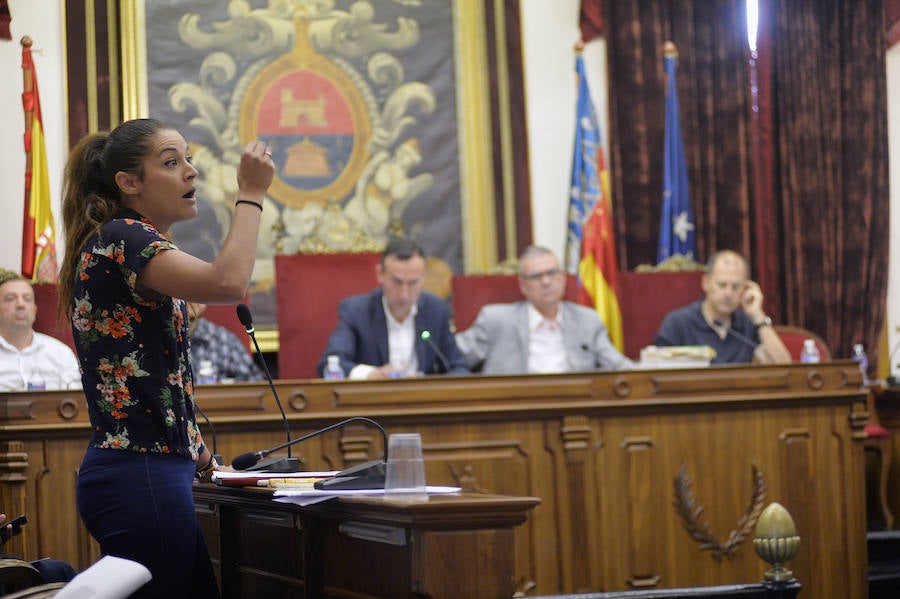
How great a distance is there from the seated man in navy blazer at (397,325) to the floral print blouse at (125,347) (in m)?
2.99

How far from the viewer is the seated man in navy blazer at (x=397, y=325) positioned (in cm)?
504

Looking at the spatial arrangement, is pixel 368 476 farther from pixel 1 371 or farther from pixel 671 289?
pixel 671 289

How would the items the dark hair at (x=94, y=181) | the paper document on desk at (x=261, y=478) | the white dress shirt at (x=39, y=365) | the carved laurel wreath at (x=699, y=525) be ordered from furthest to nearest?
the white dress shirt at (x=39, y=365) < the carved laurel wreath at (x=699, y=525) < the paper document on desk at (x=261, y=478) < the dark hair at (x=94, y=181)

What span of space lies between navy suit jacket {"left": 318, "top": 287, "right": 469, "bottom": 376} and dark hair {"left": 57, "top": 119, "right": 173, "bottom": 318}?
2.88 m

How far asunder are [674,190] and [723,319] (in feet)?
4.05

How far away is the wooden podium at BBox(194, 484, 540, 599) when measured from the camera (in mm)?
1764

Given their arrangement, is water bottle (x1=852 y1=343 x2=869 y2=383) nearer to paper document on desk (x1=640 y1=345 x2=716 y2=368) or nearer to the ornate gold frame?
paper document on desk (x1=640 y1=345 x2=716 y2=368)

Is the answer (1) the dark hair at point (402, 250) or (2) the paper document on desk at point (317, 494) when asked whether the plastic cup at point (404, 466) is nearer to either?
(2) the paper document on desk at point (317, 494)

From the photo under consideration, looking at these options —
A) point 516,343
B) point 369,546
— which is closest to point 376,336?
A: point 516,343

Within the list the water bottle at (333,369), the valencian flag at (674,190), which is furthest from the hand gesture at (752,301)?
the water bottle at (333,369)

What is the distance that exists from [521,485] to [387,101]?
2.98 m

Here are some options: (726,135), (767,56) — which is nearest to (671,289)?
(726,135)

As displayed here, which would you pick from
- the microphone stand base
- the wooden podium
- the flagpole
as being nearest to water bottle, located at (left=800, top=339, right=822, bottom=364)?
the microphone stand base

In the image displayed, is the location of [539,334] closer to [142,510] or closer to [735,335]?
[735,335]
